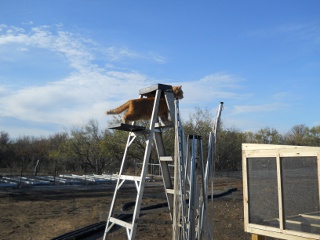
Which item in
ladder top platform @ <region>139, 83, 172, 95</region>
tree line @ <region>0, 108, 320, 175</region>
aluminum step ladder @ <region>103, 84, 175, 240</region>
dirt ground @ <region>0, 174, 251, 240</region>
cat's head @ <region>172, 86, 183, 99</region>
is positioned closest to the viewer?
aluminum step ladder @ <region>103, 84, 175, 240</region>

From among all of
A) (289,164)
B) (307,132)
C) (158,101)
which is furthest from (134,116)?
(307,132)

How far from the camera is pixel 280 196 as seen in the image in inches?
211

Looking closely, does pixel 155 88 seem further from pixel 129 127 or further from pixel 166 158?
pixel 166 158

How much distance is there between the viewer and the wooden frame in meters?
5.05

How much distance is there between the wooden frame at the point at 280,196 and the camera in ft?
16.6

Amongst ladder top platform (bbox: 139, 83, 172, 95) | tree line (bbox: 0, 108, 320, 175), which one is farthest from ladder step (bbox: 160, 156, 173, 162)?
tree line (bbox: 0, 108, 320, 175)

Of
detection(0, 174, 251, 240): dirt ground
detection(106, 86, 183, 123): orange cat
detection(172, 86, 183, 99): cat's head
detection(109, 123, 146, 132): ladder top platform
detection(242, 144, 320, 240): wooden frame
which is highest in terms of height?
detection(172, 86, 183, 99): cat's head

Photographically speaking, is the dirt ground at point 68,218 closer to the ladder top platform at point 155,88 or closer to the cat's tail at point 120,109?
the cat's tail at point 120,109

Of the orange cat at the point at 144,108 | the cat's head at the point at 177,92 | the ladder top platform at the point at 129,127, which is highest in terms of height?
the cat's head at the point at 177,92

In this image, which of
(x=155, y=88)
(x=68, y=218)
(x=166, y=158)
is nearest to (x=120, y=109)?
(x=155, y=88)

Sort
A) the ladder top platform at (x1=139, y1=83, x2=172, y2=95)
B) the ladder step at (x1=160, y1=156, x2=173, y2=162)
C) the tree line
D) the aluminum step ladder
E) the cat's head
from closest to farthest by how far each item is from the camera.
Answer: the aluminum step ladder < the ladder top platform at (x1=139, y1=83, x2=172, y2=95) < the ladder step at (x1=160, y1=156, x2=173, y2=162) < the cat's head < the tree line

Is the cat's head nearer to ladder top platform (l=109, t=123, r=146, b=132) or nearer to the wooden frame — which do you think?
ladder top platform (l=109, t=123, r=146, b=132)

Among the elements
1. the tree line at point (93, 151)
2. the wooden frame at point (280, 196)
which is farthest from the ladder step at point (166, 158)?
the tree line at point (93, 151)

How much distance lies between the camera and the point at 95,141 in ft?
132
